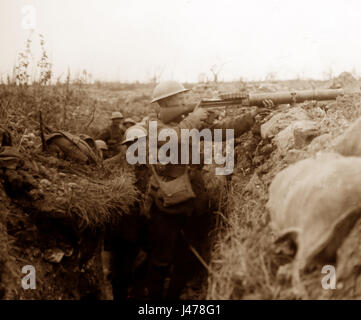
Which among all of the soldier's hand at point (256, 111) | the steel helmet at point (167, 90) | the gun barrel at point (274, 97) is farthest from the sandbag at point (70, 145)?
the soldier's hand at point (256, 111)

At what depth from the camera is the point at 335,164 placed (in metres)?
3.17

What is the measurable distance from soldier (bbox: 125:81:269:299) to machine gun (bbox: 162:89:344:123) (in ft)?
0.04

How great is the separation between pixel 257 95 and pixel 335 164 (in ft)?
6.57

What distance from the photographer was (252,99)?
4.96 m

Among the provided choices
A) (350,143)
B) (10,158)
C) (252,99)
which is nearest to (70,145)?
(10,158)

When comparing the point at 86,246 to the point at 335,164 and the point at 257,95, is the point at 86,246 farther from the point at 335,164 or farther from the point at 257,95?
the point at 335,164

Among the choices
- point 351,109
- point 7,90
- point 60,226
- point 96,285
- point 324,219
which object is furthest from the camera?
point 7,90

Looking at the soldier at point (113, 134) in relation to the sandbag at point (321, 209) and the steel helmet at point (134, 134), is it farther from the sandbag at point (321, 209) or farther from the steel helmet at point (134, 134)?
the sandbag at point (321, 209)

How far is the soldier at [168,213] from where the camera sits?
463 cm

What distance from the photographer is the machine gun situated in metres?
4.80

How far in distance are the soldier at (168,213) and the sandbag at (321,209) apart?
5.25 ft

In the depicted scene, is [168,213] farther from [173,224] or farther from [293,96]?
[293,96]

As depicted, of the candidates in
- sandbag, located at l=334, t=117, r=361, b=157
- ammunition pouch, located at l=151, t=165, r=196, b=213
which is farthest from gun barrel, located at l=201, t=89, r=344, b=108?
sandbag, located at l=334, t=117, r=361, b=157
